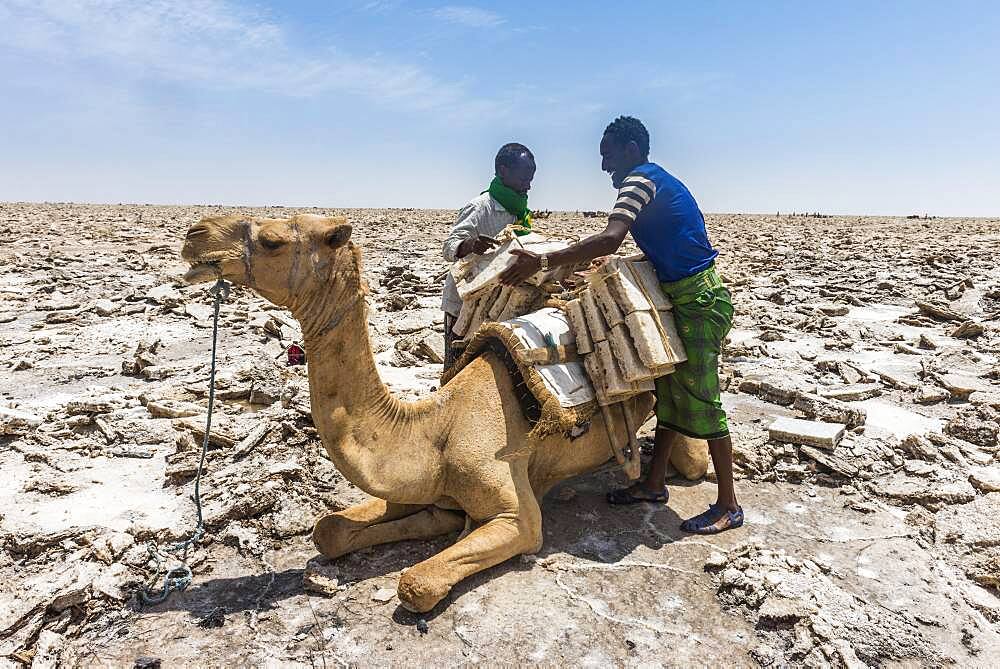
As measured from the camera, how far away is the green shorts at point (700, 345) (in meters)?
4.42

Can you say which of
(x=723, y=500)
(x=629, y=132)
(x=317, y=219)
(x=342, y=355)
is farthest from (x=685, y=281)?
(x=317, y=219)

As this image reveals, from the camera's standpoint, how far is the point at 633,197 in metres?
4.18

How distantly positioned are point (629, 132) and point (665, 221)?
2.07 feet

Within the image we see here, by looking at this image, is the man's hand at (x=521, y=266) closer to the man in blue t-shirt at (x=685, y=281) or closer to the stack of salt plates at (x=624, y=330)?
the man in blue t-shirt at (x=685, y=281)

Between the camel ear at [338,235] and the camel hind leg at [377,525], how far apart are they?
1.65 meters

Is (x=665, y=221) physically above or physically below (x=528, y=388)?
above

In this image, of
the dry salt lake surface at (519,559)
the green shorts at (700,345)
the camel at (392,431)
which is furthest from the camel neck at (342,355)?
the green shorts at (700,345)

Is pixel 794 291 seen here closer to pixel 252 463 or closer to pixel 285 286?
pixel 252 463

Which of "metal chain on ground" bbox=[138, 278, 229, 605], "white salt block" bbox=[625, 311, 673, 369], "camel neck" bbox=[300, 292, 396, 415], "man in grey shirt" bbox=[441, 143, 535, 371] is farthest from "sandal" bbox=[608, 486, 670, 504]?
"metal chain on ground" bbox=[138, 278, 229, 605]

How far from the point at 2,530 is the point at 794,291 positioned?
12.4m

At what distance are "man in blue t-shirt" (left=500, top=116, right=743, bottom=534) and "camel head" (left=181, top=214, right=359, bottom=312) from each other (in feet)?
4.01

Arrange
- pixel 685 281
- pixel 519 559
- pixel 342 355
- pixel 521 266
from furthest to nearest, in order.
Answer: pixel 685 281 → pixel 521 266 → pixel 519 559 → pixel 342 355

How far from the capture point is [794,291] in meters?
13.1

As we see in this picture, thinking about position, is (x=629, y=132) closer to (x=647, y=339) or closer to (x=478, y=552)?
(x=647, y=339)
